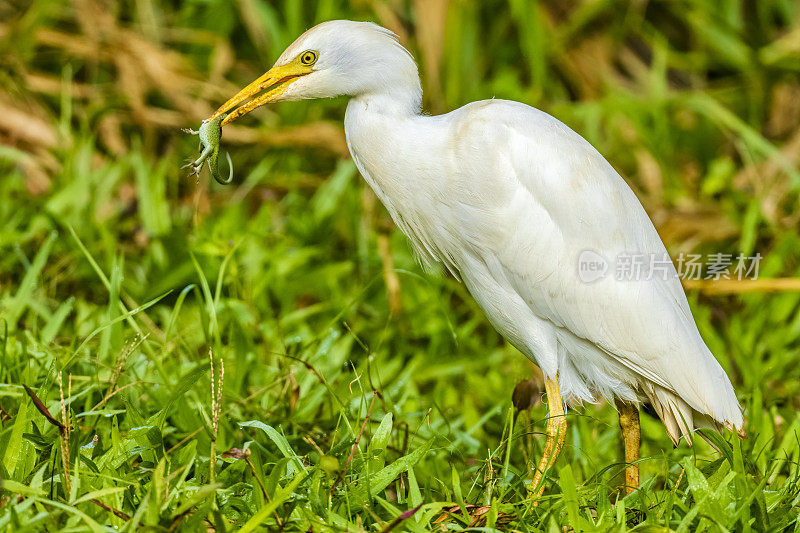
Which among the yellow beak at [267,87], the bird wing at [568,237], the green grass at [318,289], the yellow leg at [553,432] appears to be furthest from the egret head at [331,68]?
the yellow leg at [553,432]

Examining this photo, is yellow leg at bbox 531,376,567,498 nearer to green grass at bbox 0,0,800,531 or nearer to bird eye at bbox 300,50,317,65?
green grass at bbox 0,0,800,531

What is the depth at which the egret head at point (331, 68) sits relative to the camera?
2.24m

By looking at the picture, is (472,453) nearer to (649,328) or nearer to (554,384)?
(554,384)

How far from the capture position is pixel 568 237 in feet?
7.84

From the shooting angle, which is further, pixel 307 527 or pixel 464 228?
pixel 464 228

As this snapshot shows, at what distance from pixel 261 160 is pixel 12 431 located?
9.20ft

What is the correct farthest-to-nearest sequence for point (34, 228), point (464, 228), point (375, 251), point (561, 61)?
point (561, 61) → point (375, 251) → point (34, 228) → point (464, 228)

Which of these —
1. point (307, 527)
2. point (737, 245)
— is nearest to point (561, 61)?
point (737, 245)

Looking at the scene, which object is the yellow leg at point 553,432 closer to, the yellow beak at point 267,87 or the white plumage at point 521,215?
the white plumage at point 521,215

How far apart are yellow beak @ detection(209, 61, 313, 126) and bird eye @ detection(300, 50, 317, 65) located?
0.01 metres

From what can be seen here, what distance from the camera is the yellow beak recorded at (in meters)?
2.22

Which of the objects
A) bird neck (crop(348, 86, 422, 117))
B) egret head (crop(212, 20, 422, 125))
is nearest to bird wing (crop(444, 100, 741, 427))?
bird neck (crop(348, 86, 422, 117))

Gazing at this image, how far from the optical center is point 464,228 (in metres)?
2.38

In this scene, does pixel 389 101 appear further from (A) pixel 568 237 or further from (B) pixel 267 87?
(A) pixel 568 237
